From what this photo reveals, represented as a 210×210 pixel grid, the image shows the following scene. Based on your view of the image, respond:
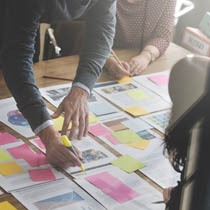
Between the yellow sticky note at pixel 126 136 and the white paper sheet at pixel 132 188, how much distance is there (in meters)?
0.18

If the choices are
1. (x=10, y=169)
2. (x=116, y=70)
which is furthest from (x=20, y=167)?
(x=116, y=70)

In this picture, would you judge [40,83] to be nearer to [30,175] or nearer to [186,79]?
[30,175]

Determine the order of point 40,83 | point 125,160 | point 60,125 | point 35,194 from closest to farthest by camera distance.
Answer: point 35,194
point 125,160
point 60,125
point 40,83

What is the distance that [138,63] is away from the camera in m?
1.99

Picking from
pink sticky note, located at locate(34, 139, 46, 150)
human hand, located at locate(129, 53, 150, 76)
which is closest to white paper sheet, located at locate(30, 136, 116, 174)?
pink sticky note, located at locate(34, 139, 46, 150)

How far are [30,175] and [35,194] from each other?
0.31 feet

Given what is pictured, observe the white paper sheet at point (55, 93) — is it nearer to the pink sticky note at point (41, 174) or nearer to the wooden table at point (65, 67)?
the wooden table at point (65, 67)

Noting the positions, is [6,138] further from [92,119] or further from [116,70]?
[116,70]

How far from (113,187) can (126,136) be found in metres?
0.32

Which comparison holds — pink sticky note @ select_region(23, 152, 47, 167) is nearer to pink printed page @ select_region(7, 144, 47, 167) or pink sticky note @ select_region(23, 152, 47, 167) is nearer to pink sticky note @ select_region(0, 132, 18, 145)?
pink printed page @ select_region(7, 144, 47, 167)

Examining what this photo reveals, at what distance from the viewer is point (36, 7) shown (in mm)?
1237

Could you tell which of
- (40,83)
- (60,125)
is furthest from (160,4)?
(60,125)

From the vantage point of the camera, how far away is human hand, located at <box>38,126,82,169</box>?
1233 mm

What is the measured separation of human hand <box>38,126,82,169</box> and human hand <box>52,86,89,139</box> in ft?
0.34
